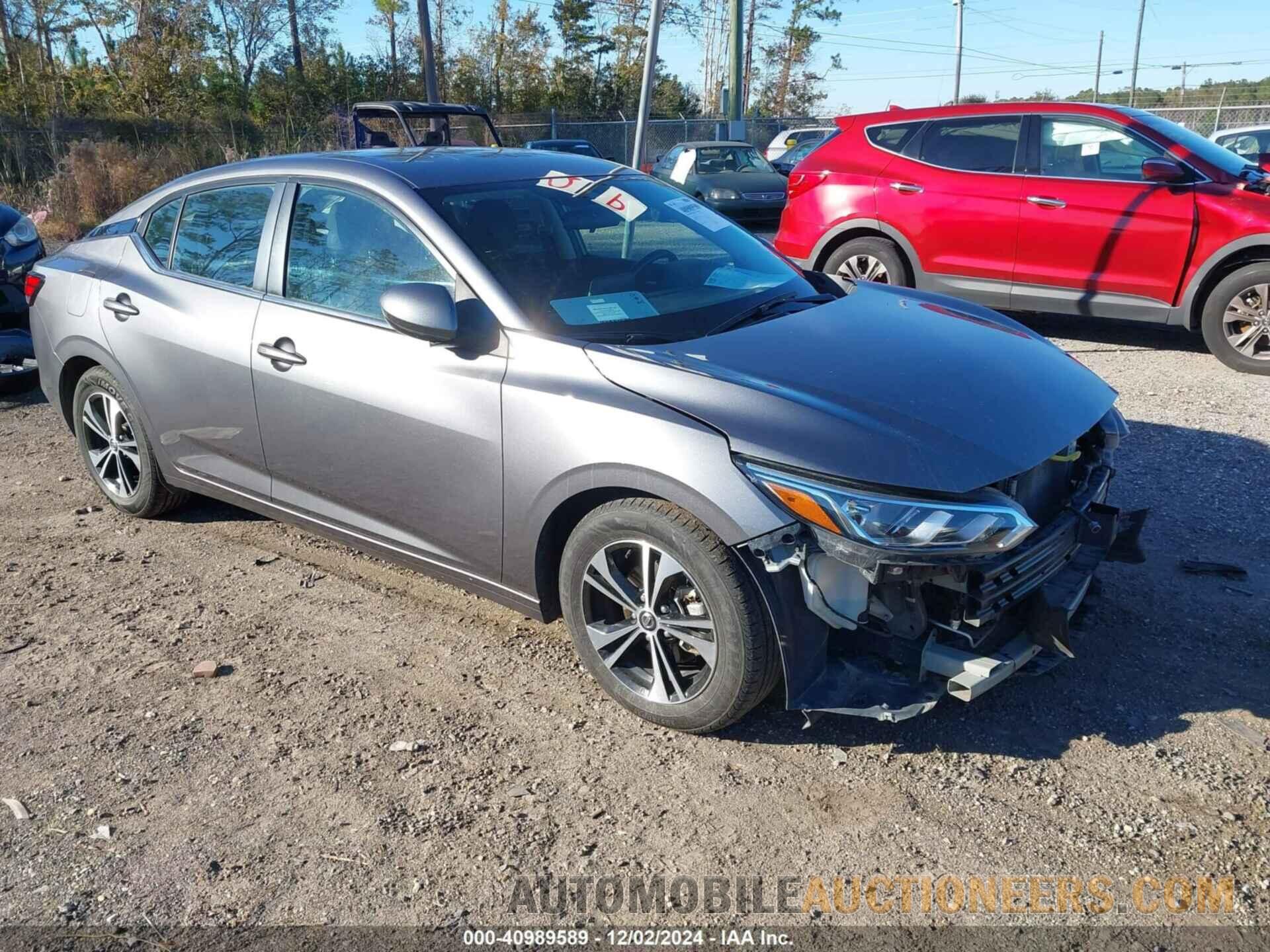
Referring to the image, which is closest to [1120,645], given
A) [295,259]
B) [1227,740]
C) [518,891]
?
[1227,740]

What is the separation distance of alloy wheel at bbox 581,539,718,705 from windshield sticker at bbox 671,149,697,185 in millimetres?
15034

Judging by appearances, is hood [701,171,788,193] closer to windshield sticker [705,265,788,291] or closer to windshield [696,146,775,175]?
windshield [696,146,775,175]

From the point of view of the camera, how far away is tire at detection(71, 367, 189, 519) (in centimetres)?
481

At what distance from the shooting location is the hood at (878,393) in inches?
114

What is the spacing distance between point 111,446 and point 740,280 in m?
3.15

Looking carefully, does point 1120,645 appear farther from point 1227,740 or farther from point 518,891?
point 518,891

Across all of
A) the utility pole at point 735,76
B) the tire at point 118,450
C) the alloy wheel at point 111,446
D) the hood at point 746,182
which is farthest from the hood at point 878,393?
the utility pole at point 735,76

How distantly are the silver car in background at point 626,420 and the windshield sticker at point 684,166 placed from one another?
13.5 m

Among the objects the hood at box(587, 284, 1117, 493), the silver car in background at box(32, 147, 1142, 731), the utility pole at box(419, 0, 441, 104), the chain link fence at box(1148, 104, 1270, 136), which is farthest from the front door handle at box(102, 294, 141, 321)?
the chain link fence at box(1148, 104, 1270, 136)

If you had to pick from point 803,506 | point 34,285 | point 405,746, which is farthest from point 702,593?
point 34,285

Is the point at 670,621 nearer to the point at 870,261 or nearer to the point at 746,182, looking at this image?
the point at 870,261

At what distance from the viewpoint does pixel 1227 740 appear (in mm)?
3162

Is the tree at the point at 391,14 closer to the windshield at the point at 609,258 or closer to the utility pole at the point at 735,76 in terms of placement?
the utility pole at the point at 735,76

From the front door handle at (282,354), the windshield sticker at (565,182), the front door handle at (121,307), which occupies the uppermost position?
the windshield sticker at (565,182)
